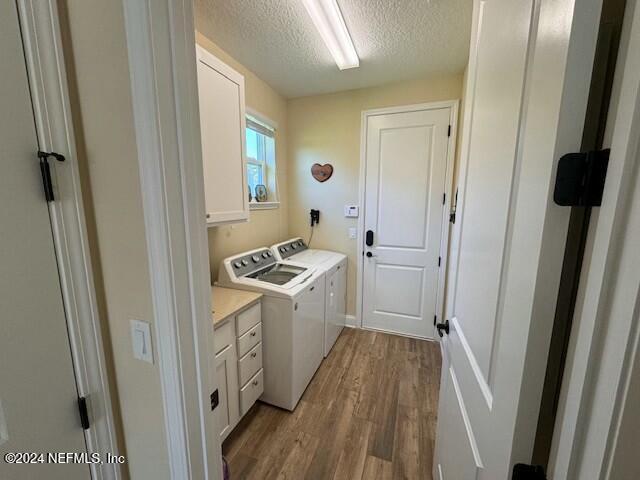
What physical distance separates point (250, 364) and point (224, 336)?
15.6 inches

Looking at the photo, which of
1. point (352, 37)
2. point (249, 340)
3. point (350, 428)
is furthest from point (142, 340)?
point (352, 37)

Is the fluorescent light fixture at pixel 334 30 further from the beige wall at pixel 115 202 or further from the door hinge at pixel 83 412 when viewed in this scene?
the door hinge at pixel 83 412

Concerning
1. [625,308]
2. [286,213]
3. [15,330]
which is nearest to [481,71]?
[625,308]

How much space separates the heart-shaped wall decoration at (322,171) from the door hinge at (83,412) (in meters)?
2.53

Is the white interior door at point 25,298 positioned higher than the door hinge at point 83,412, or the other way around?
the white interior door at point 25,298

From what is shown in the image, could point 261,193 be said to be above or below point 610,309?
above

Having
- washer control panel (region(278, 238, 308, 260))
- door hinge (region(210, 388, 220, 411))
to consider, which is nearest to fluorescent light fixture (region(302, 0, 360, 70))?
washer control panel (region(278, 238, 308, 260))

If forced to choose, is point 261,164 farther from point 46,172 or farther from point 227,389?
point 46,172

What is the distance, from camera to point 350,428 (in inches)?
66.2

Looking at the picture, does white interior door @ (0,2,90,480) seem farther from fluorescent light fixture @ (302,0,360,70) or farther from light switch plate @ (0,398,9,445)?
fluorescent light fixture @ (302,0,360,70)

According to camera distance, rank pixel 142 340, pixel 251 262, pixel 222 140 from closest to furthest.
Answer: pixel 142 340 → pixel 222 140 → pixel 251 262

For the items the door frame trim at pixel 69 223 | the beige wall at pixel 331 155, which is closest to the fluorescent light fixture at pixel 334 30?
the beige wall at pixel 331 155

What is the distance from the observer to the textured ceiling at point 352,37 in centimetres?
153

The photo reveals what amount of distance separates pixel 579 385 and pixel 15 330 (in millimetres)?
1085
